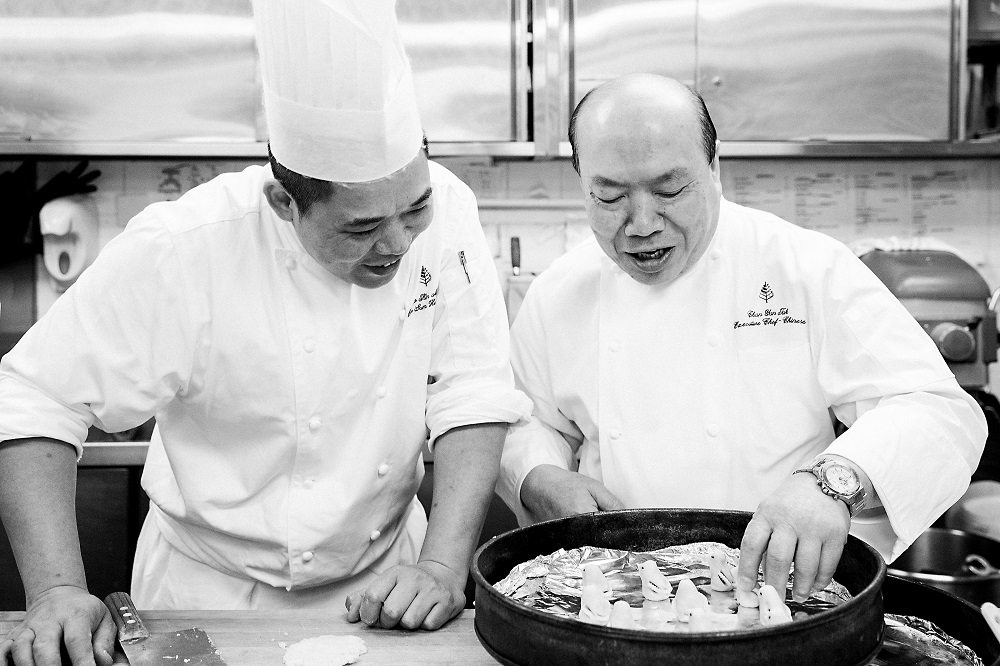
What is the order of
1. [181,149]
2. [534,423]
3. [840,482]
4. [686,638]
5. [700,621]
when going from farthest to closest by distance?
[181,149] < [534,423] < [840,482] < [700,621] < [686,638]

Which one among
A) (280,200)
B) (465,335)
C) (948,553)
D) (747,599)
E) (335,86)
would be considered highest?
(335,86)

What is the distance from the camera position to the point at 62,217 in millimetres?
3176

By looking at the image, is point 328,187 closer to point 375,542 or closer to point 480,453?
point 480,453

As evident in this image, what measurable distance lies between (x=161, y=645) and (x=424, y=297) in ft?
2.20

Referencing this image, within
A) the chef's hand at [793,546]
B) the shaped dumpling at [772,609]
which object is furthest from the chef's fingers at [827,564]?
the shaped dumpling at [772,609]

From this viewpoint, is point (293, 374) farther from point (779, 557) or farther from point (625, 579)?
point (779, 557)

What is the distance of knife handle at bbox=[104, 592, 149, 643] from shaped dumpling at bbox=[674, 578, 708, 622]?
26.6 inches

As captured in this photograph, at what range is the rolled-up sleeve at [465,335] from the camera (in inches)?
62.0

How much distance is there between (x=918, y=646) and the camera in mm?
1159

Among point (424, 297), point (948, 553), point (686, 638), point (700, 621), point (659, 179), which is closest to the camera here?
point (686, 638)

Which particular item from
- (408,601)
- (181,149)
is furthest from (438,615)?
(181,149)

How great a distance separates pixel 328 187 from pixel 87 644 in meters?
0.67

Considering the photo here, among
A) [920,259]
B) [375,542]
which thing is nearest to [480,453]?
[375,542]

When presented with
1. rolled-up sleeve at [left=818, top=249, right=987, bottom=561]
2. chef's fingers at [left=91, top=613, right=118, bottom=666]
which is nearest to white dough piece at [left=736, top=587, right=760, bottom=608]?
rolled-up sleeve at [left=818, top=249, right=987, bottom=561]
